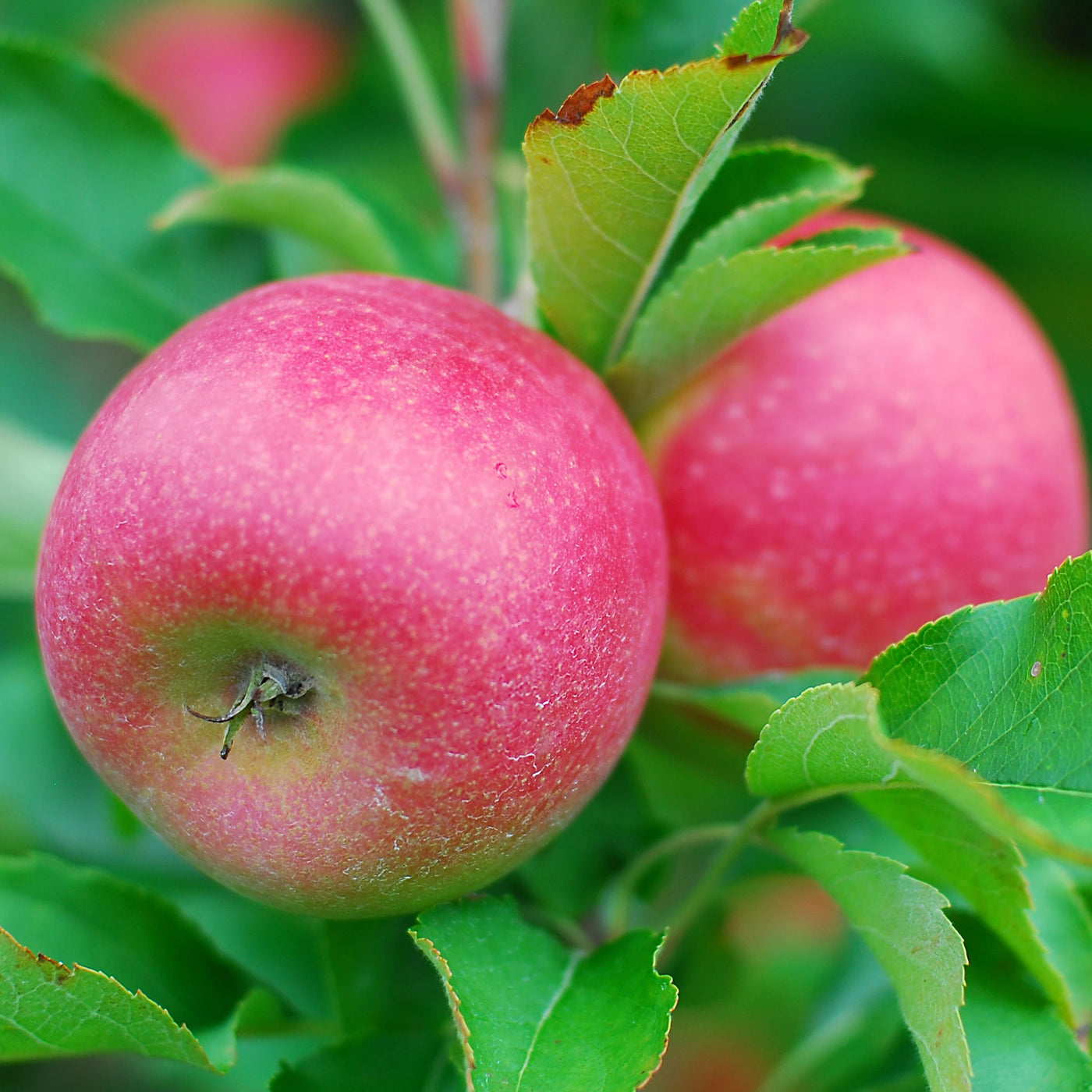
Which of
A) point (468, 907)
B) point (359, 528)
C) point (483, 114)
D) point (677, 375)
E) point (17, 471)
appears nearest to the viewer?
point (359, 528)

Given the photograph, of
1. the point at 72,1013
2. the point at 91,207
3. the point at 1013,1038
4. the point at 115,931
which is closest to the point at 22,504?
the point at 91,207

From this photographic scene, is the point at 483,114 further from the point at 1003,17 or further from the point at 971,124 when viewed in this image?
the point at 1003,17

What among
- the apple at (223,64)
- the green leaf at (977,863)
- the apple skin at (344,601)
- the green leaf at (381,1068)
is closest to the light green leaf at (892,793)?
the green leaf at (977,863)

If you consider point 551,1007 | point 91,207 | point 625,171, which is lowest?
point 551,1007

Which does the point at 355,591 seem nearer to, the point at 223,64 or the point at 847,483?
the point at 847,483

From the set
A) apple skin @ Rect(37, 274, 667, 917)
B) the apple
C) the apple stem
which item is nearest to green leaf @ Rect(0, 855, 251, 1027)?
apple skin @ Rect(37, 274, 667, 917)

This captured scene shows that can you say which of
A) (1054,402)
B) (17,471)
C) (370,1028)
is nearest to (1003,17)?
(1054,402)
